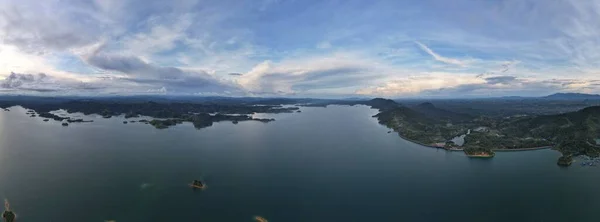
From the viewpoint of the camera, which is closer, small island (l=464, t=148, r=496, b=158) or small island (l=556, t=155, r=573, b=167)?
small island (l=556, t=155, r=573, b=167)

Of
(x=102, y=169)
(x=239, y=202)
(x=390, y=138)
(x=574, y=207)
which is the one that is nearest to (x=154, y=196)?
(x=239, y=202)

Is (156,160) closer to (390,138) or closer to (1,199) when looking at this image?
(1,199)

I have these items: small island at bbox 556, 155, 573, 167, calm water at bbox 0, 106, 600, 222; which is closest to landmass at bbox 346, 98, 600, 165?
small island at bbox 556, 155, 573, 167

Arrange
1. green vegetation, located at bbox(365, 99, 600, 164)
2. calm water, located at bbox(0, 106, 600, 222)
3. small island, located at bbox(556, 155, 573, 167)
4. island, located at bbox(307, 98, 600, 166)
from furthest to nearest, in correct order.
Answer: green vegetation, located at bbox(365, 99, 600, 164) → island, located at bbox(307, 98, 600, 166) → small island, located at bbox(556, 155, 573, 167) → calm water, located at bbox(0, 106, 600, 222)

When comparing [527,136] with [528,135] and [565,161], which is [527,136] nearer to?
[528,135]

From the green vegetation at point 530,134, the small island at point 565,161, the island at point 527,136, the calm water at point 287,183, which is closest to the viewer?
the calm water at point 287,183

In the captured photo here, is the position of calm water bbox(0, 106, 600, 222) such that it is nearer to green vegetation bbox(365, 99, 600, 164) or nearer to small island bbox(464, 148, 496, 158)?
small island bbox(464, 148, 496, 158)

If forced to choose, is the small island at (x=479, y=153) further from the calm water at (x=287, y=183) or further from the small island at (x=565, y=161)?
the small island at (x=565, y=161)

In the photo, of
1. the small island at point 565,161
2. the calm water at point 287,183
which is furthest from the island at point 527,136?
the calm water at point 287,183

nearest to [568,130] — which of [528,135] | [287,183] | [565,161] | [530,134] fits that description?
[530,134]
